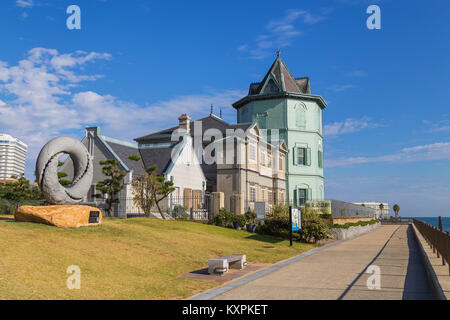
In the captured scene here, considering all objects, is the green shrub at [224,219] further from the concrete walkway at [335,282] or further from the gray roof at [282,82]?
the gray roof at [282,82]

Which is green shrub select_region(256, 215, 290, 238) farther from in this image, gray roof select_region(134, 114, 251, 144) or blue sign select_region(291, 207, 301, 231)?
gray roof select_region(134, 114, 251, 144)

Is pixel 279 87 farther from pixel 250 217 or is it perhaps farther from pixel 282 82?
pixel 250 217

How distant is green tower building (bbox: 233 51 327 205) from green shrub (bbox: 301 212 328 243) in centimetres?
2148

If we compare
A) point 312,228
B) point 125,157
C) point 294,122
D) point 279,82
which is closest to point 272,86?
point 279,82

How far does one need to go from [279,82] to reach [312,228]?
89.2 feet

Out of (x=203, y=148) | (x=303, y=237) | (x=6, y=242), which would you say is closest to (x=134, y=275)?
(x=6, y=242)

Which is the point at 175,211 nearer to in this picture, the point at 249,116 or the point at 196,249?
the point at 196,249

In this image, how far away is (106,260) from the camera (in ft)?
36.8

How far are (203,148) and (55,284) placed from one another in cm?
2874

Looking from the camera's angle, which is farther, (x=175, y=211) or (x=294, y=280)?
(x=175, y=211)

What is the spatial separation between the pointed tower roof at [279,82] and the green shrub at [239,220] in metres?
23.9

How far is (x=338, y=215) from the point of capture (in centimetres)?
3603

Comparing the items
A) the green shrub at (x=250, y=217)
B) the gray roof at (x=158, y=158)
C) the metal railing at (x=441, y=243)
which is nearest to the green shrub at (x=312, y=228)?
the green shrub at (x=250, y=217)
